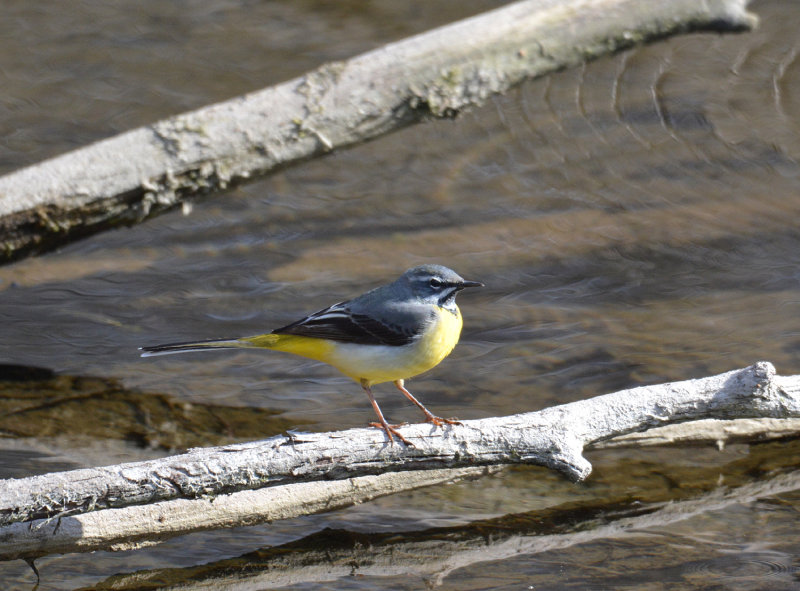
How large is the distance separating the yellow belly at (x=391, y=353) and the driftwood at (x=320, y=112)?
138cm

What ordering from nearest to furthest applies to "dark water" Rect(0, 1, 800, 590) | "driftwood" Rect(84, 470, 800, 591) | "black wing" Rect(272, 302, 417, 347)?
1. "driftwood" Rect(84, 470, 800, 591)
2. "black wing" Rect(272, 302, 417, 347)
3. "dark water" Rect(0, 1, 800, 590)

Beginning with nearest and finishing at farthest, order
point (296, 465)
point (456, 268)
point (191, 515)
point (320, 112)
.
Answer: point (296, 465) → point (191, 515) → point (320, 112) → point (456, 268)

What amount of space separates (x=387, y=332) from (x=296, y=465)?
3.65ft

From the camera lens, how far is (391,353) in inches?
215

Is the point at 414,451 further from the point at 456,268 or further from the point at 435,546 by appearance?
the point at 456,268

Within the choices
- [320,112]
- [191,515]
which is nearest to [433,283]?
[320,112]

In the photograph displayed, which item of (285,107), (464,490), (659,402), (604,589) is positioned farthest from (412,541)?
(285,107)

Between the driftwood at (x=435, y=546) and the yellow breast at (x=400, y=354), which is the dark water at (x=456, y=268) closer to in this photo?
the driftwood at (x=435, y=546)

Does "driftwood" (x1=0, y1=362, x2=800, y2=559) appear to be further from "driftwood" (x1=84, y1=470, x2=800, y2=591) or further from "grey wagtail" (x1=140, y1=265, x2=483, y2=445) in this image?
"grey wagtail" (x1=140, y1=265, x2=483, y2=445)

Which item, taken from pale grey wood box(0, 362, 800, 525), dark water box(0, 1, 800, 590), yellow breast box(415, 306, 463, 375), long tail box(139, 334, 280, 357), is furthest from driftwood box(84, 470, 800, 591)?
long tail box(139, 334, 280, 357)

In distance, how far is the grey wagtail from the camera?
5.46 meters

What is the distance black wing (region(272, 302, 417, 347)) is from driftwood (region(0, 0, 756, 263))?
1.36 m

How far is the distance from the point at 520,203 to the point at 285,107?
370cm

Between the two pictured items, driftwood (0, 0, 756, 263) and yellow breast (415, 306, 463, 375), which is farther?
driftwood (0, 0, 756, 263)
